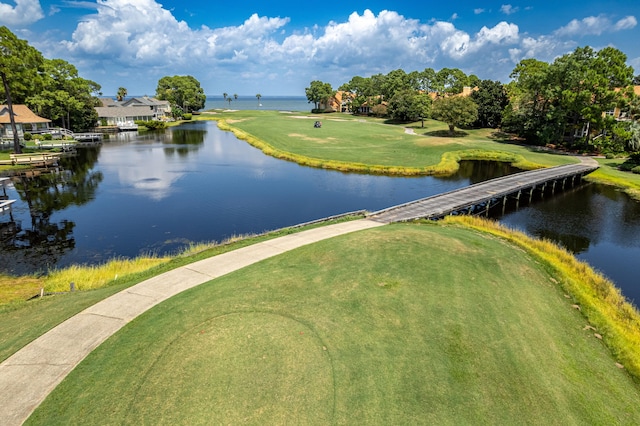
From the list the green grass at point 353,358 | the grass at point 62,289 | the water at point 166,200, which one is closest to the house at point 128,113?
the water at point 166,200

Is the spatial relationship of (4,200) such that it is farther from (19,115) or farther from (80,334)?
(19,115)

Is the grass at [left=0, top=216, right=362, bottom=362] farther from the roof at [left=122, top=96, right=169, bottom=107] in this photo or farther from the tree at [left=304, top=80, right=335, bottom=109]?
the tree at [left=304, top=80, right=335, bottom=109]

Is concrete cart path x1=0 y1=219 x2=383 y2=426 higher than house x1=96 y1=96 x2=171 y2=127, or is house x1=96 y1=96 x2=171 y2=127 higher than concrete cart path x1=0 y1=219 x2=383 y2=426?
house x1=96 y1=96 x2=171 y2=127

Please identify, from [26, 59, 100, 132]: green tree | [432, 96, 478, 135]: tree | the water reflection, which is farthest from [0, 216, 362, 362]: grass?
[26, 59, 100, 132]: green tree

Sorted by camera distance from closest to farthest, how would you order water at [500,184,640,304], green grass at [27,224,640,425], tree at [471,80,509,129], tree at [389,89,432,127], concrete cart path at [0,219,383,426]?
green grass at [27,224,640,425], concrete cart path at [0,219,383,426], water at [500,184,640,304], tree at [471,80,509,129], tree at [389,89,432,127]

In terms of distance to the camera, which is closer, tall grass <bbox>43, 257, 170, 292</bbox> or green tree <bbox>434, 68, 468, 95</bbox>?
tall grass <bbox>43, 257, 170, 292</bbox>

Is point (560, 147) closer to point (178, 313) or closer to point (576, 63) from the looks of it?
point (576, 63)

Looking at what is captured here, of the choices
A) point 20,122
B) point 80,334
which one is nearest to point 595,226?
point 80,334
